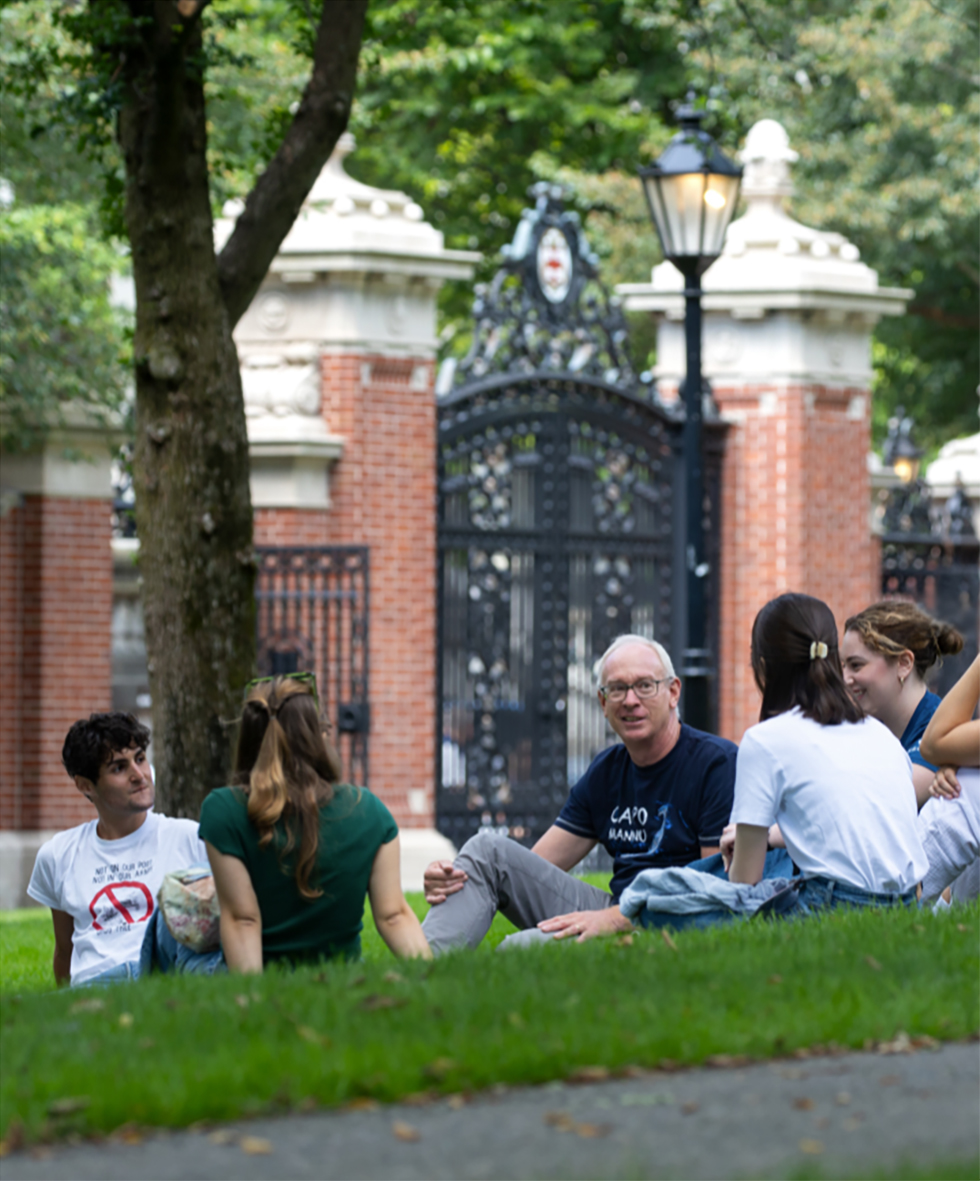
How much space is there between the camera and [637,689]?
5.74 meters

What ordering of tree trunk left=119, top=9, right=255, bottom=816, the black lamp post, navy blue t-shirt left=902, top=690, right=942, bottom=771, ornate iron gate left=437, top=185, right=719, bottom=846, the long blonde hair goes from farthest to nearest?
ornate iron gate left=437, top=185, right=719, bottom=846 → the black lamp post → tree trunk left=119, top=9, right=255, bottom=816 → navy blue t-shirt left=902, top=690, right=942, bottom=771 → the long blonde hair

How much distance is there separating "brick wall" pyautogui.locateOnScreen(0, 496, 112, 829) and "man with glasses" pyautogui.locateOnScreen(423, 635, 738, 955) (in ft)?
19.0

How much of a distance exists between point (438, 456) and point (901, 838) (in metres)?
7.03

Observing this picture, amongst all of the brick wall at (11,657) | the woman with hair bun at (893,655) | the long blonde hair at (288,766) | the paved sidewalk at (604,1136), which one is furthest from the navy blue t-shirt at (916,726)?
the brick wall at (11,657)

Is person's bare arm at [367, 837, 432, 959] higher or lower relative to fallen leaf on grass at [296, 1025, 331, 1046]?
higher

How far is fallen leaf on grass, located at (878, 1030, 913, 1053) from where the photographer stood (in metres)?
4.01

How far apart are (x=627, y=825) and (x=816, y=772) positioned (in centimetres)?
102

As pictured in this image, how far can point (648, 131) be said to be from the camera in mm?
22625

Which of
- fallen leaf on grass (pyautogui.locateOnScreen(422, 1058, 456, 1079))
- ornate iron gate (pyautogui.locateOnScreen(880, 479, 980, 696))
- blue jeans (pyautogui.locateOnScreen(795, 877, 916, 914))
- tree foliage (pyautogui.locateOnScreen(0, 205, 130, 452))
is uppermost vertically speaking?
tree foliage (pyautogui.locateOnScreen(0, 205, 130, 452))

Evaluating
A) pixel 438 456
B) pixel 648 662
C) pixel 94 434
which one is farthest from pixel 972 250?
pixel 648 662

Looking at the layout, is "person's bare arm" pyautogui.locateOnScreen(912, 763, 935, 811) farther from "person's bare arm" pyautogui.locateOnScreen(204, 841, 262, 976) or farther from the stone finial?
the stone finial

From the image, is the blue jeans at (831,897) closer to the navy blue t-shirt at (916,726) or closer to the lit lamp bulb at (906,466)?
the navy blue t-shirt at (916,726)

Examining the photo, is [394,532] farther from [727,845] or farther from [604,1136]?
[604,1136]

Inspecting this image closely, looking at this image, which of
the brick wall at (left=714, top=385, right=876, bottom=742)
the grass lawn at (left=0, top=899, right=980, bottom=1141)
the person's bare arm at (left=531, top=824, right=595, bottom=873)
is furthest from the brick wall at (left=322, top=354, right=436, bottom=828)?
the grass lawn at (left=0, top=899, right=980, bottom=1141)
